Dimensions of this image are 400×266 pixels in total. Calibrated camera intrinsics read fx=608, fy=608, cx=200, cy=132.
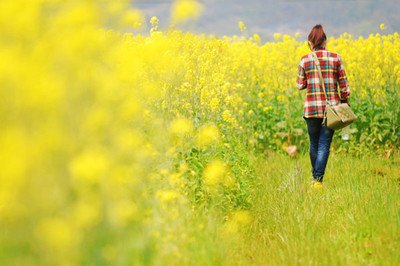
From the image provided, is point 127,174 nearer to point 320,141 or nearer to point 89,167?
point 89,167

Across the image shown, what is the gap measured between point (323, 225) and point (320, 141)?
5.97 ft

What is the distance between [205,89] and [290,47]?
7.46m

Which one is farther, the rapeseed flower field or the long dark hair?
the long dark hair

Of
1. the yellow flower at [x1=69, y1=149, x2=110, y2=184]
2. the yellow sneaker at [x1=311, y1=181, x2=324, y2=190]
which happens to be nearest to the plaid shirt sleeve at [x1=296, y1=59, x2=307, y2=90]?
the yellow sneaker at [x1=311, y1=181, x2=324, y2=190]

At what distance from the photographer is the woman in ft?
19.6

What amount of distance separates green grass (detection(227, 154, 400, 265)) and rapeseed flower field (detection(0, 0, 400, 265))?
0.04ft

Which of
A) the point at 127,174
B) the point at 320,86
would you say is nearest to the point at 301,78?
the point at 320,86

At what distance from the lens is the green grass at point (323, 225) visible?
3740mm

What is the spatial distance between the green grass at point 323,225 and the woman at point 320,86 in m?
0.35

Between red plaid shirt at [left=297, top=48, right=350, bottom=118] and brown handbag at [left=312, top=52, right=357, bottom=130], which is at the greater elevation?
red plaid shirt at [left=297, top=48, right=350, bottom=118]

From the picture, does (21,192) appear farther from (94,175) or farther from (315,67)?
(315,67)

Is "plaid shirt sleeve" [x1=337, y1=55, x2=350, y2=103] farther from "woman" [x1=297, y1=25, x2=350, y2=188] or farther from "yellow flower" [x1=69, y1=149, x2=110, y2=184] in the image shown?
"yellow flower" [x1=69, y1=149, x2=110, y2=184]

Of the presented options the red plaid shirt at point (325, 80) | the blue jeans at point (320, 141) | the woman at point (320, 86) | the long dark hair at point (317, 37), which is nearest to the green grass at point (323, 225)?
the blue jeans at point (320, 141)

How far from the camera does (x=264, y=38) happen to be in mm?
14164
